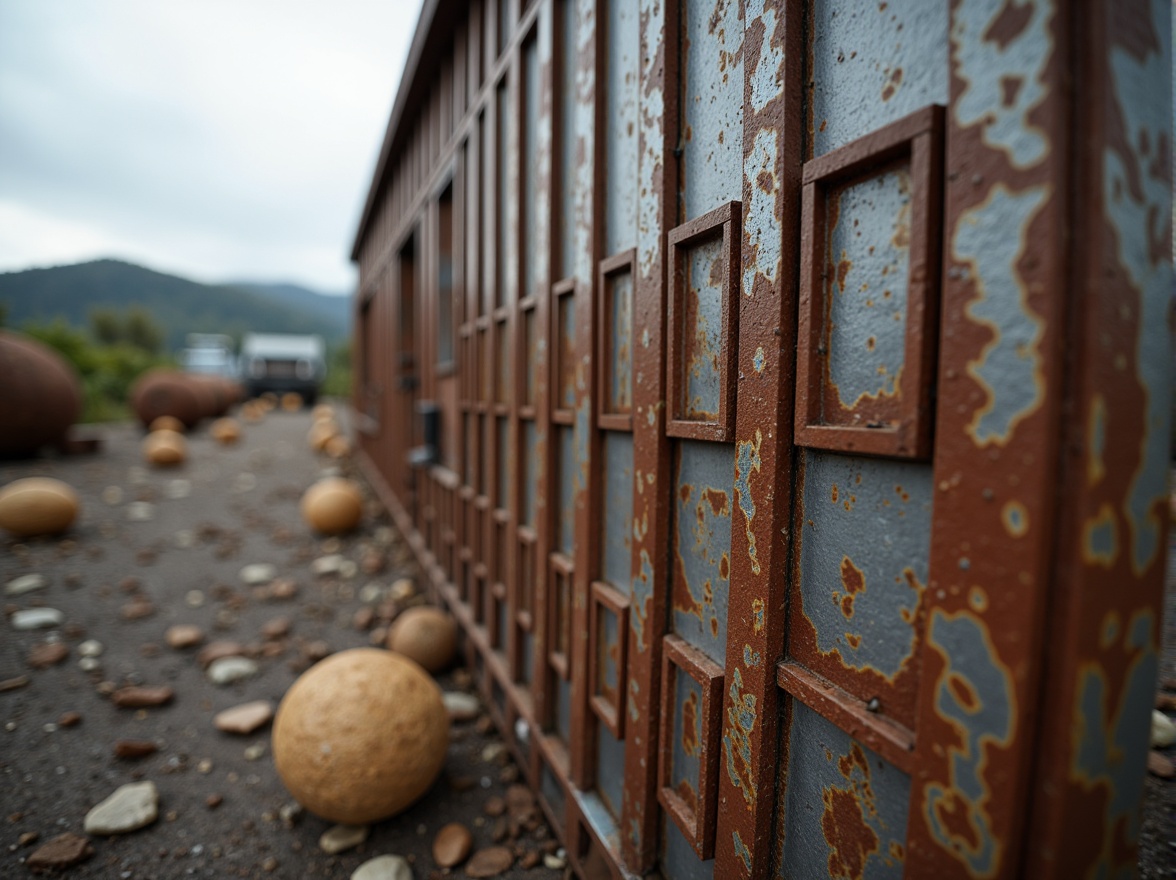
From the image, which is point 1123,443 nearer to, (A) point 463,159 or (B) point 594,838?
(B) point 594,838

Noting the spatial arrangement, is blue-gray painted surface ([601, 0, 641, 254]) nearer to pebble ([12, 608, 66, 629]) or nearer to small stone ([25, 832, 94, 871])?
small stone ([25, 832, 94, 871])

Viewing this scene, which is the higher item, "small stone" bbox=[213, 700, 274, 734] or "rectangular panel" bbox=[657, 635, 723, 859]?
"rectangular panel" bbox=[657, 635, 723, 859]

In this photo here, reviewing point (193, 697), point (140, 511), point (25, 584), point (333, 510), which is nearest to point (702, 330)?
point (193, 697)

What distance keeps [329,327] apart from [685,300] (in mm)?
101473

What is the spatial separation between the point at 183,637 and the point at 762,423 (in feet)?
15.2

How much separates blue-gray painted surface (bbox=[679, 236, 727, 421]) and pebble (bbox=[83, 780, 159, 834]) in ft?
9.88

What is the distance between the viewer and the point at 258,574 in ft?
16.9

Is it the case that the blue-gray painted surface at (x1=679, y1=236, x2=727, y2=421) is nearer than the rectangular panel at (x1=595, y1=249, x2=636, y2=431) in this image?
Yes

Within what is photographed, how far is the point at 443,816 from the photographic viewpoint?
2486 mm

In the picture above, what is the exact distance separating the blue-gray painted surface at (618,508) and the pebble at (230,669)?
3118 millimetres

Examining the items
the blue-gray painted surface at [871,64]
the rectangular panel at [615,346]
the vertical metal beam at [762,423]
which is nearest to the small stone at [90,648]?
the rectangular panel at [615,346]

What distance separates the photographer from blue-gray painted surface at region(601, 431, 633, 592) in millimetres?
1801

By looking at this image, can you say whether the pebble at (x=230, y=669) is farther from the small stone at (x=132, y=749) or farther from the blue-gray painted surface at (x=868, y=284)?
the blue-gray painted surface at (x=868, y=284)

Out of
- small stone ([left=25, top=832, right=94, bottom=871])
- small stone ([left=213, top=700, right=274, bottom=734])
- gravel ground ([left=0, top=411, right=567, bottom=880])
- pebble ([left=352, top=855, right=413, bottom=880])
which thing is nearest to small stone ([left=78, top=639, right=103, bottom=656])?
gravel ground ([left=0, top=411, right=567, bottom=880])
